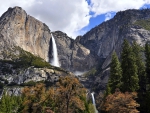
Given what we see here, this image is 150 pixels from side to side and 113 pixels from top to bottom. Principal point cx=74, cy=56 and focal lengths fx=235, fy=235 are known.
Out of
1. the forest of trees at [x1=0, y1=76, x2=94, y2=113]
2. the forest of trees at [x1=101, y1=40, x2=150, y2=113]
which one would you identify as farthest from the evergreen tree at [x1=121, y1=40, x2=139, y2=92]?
the forest of trees at [x1=0, y1=76, x2=94, y2=113]

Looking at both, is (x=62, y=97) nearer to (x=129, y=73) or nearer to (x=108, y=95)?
(x=108, y=95)

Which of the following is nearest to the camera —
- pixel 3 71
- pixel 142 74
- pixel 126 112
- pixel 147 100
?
pixel 126 112

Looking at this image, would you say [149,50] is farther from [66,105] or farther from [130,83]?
[66,105]

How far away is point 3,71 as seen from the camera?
652 feet

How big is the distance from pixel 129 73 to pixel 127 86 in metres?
3.82

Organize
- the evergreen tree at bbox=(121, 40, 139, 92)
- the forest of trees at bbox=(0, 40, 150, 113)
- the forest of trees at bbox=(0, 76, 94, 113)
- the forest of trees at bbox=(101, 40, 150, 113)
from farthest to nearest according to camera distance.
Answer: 1. the evergreen tree at bbox=(121, 40, 139, 92)
2. the forest of trees at bbox=(0, 76, 94, 113)
3. the forest of trees at bbox=(0, 40, 150, 113)
4. the forest of trees at bbox=(101, 40, 150, 113)

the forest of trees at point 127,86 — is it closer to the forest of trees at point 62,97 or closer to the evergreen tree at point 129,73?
the evergreen tree at point 129,73

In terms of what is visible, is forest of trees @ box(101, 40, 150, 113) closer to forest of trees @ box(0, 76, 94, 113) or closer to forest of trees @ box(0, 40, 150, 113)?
forest of trees @ box(0, 40, 150, 113)

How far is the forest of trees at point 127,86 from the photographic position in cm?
4803

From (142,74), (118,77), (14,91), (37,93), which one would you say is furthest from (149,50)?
(14,91)

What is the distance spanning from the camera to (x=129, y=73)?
2576 inches

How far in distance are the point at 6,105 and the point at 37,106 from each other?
44.2 metres

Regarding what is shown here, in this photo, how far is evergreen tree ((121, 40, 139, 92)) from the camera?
64.0 metres

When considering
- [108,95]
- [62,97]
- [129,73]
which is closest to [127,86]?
[129,73]
